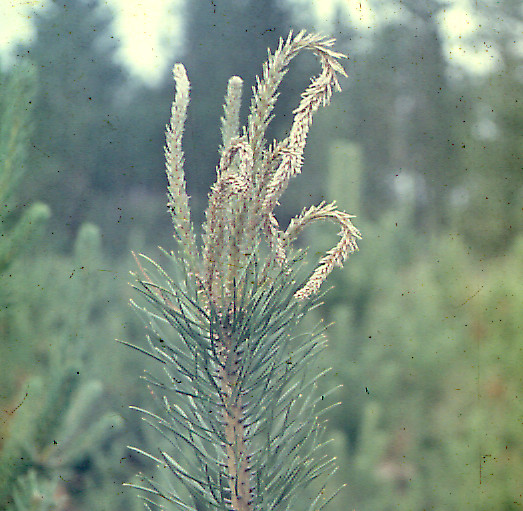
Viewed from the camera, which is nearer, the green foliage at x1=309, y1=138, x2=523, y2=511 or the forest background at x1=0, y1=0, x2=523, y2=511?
the forest background at x1=0, y1=0, x2=523, y2=511

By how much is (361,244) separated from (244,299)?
85 centimetres

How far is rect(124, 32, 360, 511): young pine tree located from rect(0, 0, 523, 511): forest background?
427mm

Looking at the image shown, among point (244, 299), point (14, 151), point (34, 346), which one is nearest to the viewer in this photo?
Answer: point (244, 299)

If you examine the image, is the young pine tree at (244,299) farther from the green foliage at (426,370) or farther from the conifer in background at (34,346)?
the green foliage at (426,370)

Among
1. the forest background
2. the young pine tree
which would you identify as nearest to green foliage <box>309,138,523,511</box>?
the forest background

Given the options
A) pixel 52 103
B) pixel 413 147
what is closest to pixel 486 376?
pixel 413 147

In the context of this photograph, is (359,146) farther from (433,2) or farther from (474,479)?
(474,479)

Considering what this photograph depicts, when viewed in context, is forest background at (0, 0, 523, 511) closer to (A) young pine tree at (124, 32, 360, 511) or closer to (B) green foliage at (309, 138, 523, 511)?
(B) green foliage at (309, 138, 523, 511)

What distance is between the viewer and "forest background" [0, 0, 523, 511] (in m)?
0.83

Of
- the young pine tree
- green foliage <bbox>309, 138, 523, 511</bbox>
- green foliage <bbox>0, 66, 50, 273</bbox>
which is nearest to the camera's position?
the young pine tree

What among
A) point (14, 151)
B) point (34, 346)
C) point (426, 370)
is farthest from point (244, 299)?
point (426, 370)

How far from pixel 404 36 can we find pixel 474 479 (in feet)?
2.68

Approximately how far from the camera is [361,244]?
110 cm

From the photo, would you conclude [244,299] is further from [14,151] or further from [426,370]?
[426,370]
